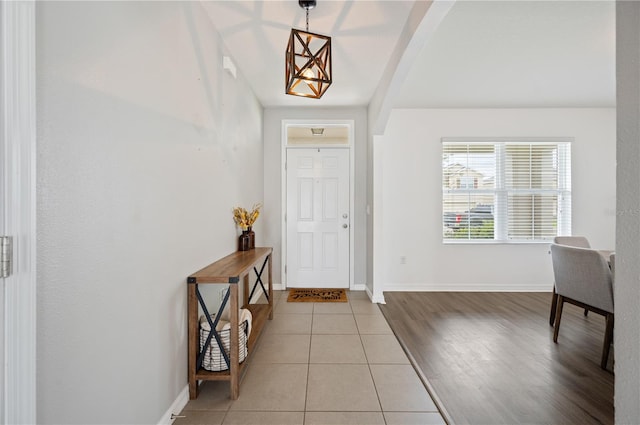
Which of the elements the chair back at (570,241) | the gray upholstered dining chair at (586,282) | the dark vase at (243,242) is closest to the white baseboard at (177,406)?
the dark vase at (243,242)

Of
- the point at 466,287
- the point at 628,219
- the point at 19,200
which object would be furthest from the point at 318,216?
the point at 628,219

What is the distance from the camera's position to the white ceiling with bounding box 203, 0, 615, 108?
7.69ft

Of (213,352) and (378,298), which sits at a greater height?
(213,352)

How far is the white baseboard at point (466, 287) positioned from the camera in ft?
14.9

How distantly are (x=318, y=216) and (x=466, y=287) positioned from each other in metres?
2.31

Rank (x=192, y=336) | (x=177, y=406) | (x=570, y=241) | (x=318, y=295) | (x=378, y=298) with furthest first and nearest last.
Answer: (x=318, y=295), (x=378, y=298), (x=570, y=241), (x=192, y=336), (x=177, y=406)

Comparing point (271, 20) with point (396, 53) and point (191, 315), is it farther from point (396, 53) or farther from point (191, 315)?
point (191, 315)

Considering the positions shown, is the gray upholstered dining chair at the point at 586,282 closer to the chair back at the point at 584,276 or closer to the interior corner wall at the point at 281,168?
the chair back at the point at 584,276

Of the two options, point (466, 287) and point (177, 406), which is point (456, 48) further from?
point (177, 406)

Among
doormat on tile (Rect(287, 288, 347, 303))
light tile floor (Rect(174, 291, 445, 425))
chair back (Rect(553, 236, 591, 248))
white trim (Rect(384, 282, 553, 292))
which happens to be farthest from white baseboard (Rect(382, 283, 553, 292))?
light tile floor (Rect(174, 291, 445, 425))

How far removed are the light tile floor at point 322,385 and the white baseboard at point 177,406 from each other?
35 millimetres

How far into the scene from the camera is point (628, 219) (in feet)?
2.31

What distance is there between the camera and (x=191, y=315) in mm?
1889

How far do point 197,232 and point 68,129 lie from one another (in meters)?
1.13
